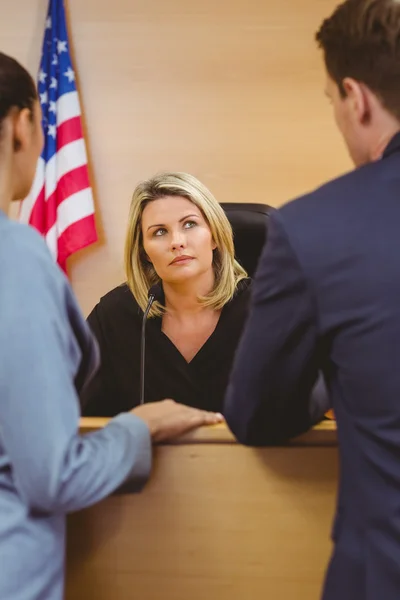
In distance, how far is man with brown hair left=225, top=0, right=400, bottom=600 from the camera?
0.75 m

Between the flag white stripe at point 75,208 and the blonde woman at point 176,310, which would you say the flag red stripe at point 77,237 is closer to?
the flag white stripe at point 75,208

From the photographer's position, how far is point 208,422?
1.00m

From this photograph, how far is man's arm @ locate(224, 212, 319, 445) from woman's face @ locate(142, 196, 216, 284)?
0.98m

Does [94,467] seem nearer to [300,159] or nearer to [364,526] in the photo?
[364,526]

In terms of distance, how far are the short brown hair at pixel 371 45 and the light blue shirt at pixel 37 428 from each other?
44 centimetres

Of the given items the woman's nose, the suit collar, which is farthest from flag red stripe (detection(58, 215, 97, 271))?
the suit collar

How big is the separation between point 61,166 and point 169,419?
2.28 metres

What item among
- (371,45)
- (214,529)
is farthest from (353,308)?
(214,529)

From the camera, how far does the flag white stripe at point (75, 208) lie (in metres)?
3.00

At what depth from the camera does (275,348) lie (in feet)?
2.62

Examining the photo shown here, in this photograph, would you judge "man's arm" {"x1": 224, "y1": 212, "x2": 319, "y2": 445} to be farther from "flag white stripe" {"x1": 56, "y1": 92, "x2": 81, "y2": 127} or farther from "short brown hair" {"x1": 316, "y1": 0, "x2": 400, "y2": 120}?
"flag white stripe" {"x1": 56, "y1": 92, "x2": 81, "y2": 127}

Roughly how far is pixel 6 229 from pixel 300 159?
2458 mm

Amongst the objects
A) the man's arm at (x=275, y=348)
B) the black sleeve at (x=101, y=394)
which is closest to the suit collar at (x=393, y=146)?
the man's arm at (x=275, y=348)

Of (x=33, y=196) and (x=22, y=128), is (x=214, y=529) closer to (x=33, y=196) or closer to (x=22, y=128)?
(x=22, y=128)
